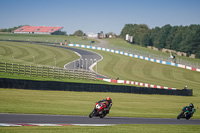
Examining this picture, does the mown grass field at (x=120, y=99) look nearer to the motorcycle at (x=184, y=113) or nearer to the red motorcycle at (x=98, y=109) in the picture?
the motorcycle at (x=184, y=113)

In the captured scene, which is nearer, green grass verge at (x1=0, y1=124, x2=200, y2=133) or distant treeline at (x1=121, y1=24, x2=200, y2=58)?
green grass verge at (x1=0, y1=124, x2=200, y2=133)

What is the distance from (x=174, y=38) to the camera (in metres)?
160

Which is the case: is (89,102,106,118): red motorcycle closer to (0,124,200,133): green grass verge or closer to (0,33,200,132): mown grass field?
(0,33,200,132): mown grass field

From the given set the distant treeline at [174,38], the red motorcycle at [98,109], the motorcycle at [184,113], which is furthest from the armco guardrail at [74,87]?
the distant treeline at [174,38]

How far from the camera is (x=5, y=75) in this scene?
119 feet

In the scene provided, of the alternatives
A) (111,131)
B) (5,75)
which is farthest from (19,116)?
(5,75)

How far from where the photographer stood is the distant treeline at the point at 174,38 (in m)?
142

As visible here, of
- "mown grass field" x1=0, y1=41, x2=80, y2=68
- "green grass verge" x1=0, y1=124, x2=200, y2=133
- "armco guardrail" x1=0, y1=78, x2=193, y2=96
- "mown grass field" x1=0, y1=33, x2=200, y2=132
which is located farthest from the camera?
"mown grass field" x1=0, y1=41, x2=80, y2=68

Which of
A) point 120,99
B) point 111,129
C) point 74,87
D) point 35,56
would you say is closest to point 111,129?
point 111,129

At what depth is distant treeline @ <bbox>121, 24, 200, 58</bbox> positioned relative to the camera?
141875mm

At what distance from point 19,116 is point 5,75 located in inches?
767

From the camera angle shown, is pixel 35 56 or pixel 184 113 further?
pixel 35 56

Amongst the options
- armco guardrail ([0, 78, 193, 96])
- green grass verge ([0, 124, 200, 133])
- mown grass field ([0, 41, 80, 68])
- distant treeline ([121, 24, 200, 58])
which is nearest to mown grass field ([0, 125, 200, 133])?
green grass verge ([0, 124, 200, 133])

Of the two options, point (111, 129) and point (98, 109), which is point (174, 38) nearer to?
point (98, 109)
